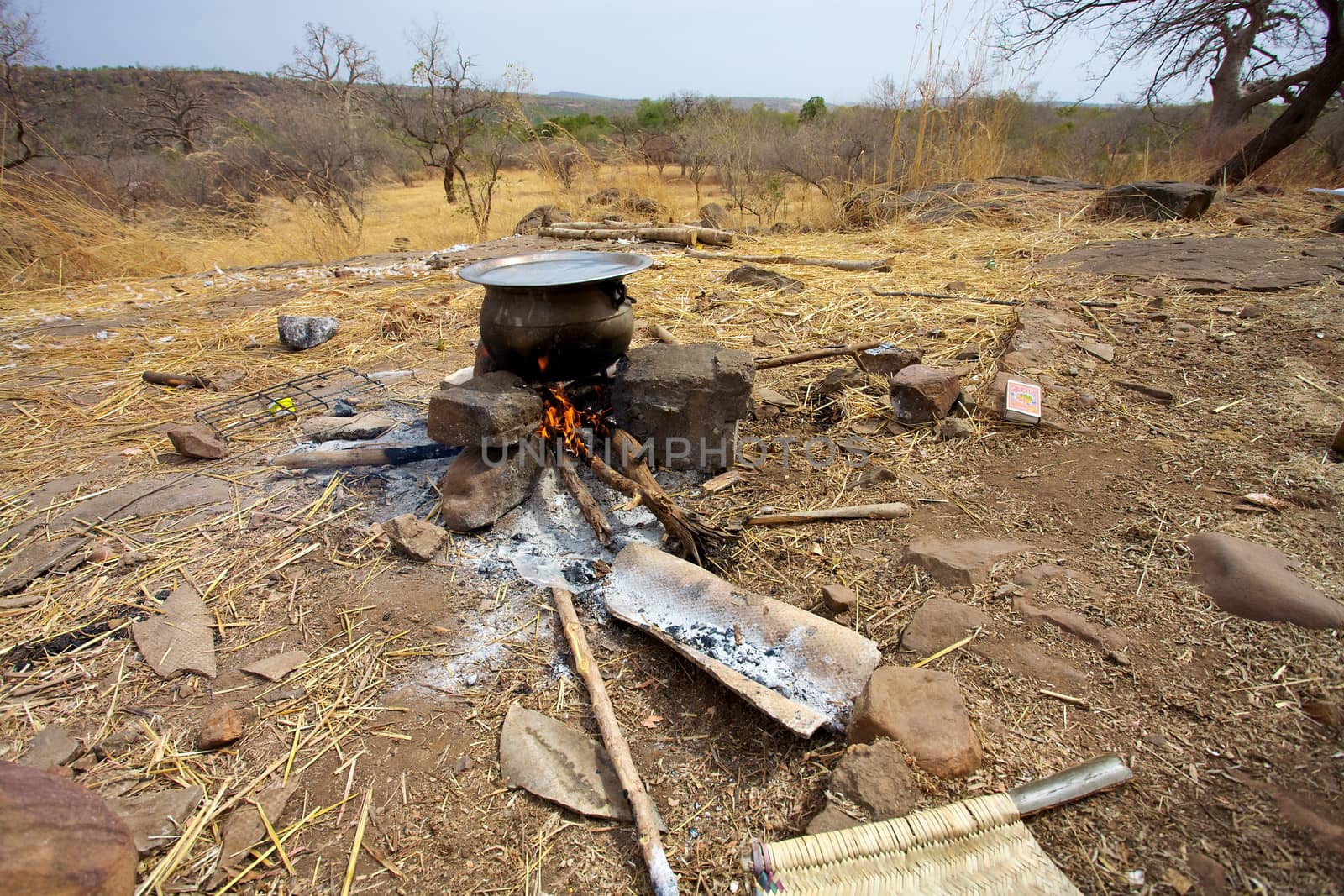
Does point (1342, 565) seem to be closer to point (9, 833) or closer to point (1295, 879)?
point (1295, 879)

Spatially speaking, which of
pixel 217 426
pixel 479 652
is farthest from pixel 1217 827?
pixel 217 426

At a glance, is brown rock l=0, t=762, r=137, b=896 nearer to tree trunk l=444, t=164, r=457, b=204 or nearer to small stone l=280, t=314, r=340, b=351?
small stone l=280, t=314, r=340, b=351

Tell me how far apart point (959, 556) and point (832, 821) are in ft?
3.84

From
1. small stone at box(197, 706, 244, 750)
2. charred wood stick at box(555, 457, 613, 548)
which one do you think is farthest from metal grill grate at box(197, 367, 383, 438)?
small stone at box(197, 706, 244, 750)

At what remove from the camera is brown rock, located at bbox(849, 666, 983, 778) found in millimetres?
1491

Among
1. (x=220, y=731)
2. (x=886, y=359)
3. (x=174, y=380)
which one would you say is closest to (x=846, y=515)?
(x=886, y=359)

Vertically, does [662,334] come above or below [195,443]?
above

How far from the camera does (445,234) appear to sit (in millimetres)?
11070

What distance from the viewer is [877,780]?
145 centimetres

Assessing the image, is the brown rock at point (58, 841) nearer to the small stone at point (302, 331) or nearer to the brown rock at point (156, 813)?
the brown rock at point (156, 813)

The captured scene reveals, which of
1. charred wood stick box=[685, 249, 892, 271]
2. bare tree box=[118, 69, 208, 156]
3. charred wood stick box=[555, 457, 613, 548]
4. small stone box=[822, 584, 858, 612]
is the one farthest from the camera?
bare tree box=[118, 69, 208, 156]

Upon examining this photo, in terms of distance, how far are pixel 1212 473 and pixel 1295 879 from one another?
183 cm

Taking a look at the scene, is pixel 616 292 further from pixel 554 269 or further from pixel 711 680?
pixel 711 680

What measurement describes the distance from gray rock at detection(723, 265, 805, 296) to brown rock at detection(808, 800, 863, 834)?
4.74 meters
